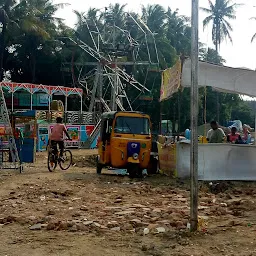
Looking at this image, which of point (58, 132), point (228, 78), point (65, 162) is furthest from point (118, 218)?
point (65, 162)

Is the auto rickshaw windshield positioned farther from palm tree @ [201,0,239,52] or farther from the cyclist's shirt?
palm tree @ [201,0,239,52]

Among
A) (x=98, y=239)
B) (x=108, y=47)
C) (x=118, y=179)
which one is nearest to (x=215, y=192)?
(x=118, y=179)

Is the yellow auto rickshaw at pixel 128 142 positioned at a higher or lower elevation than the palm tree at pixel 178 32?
lower

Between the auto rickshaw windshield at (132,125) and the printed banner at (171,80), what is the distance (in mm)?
971

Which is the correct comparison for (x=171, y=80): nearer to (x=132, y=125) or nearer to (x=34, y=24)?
(x=132, y=125)

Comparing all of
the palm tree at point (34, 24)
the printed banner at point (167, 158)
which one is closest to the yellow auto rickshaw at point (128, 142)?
the printed banner at point (167, 158)

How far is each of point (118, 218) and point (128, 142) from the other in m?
5.77

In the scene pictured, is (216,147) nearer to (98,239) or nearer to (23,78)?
(98,239)

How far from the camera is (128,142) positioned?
12875 mm

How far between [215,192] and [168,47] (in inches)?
1532

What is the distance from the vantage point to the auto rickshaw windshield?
13.0 metres

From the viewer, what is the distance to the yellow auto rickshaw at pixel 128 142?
42.3ft

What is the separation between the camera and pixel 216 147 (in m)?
11.8

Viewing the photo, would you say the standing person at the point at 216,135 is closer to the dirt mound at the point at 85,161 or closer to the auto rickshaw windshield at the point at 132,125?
the auto rickshaw windshield at the point at 132,125
